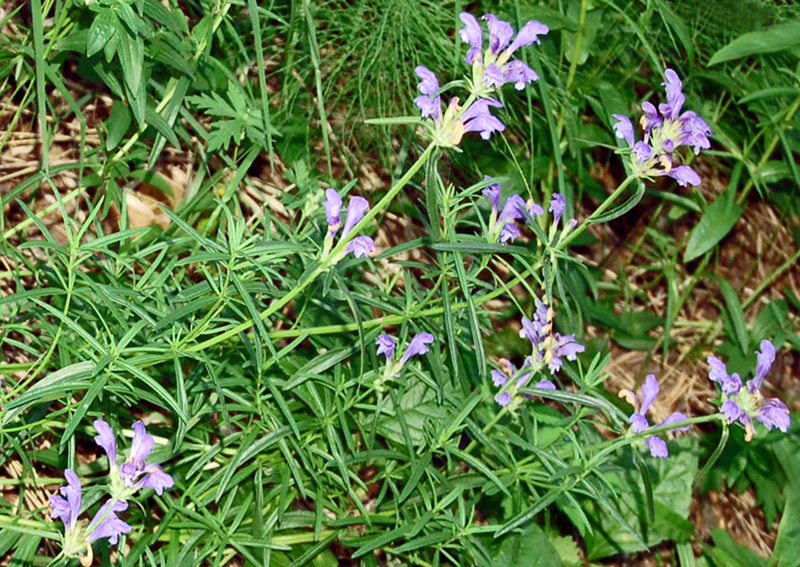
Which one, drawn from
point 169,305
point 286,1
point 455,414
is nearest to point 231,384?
point 169,305

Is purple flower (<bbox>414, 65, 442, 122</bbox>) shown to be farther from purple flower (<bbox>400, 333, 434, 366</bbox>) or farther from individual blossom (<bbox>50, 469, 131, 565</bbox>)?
individual blossom (<bbox>50, 469, 131, 565</bbox>)

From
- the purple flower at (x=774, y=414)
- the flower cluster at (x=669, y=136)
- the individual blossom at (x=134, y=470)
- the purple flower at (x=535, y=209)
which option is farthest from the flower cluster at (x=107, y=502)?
the purple flower at (x=774, y=414)

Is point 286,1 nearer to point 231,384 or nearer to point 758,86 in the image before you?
point 231,384

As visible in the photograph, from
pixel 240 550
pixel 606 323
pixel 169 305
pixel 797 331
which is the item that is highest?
pixel 169 305

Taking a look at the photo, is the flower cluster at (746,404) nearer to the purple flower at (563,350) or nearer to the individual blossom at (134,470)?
the purple flower at (563,350)

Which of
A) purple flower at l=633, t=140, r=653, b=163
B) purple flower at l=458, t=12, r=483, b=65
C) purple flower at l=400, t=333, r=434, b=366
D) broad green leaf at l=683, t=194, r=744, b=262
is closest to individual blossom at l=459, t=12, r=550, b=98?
purple flower at l=458, t=12, r=483, b=65

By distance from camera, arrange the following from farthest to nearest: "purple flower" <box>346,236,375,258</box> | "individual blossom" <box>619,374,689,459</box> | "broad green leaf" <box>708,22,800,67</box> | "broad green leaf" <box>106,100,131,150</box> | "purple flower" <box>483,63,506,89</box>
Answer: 1. "broad green leaf" <box>708,22,800,67</box>
2. "broad green leaf" <box>106,100,131,150</box>
3. "individual blossom" <box>619,374,689,459</box>
4. "purple flower" <box>346,236,375,258</box>
5. "purple flower" <box>483,63,506,89</box>

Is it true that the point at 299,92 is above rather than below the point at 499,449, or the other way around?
above
